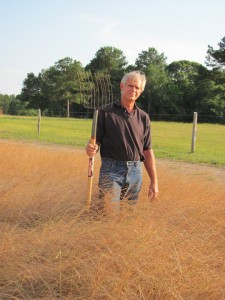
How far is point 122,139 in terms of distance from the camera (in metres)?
3.57

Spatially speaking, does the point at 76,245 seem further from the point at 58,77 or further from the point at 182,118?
the point at 58,77

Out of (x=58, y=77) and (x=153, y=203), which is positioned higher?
(x=58, y=77)

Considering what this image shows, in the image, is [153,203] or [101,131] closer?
[101,131]

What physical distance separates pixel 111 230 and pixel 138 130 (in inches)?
38.9

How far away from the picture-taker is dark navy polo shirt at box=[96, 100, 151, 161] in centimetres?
357

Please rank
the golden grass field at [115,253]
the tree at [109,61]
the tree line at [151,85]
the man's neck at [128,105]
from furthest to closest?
the tree at [109,61], the tree line at [151,85], the man's neck at [128,105], the golden grass field at [115,253]

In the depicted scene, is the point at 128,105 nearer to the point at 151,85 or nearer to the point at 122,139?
the point at 122,139

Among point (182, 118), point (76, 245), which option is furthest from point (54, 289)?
point (182, 118)

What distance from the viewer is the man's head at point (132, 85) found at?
3514 mm

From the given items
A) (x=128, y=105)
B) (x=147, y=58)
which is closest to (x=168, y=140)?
(x=128, y=105)

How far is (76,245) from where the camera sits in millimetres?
2881

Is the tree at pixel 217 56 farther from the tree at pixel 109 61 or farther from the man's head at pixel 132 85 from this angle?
the man's head at pixel 132 85

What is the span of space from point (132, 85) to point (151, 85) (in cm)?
6274

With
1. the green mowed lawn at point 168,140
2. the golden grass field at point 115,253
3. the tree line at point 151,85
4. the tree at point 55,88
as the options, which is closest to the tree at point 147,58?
the tree line at point 151,85
